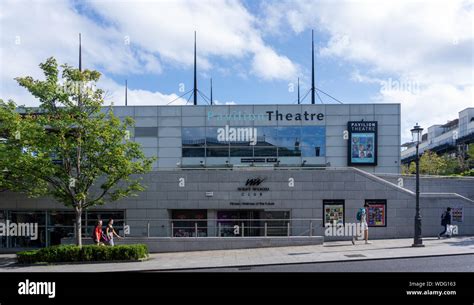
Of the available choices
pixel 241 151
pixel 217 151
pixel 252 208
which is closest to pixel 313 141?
pixel 241 151

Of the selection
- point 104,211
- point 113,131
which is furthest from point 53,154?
point 104,211

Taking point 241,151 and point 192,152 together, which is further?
point 192,152

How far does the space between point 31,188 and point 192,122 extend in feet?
52.3

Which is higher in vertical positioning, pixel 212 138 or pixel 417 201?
pixel 212 138

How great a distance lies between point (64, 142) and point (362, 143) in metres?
23.0

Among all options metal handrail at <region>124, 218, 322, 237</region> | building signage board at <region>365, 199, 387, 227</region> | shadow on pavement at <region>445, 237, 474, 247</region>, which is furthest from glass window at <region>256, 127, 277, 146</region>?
shadow on pavement at <region>445, 237, 474, 247</region>

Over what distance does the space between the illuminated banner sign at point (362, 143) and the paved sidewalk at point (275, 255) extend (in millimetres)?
12901

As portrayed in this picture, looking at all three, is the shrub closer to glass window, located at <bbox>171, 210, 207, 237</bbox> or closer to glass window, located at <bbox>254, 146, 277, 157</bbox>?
glass window, located at <bbox>171, 210, 207, 237</bbox>

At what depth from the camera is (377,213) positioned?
78.5ft

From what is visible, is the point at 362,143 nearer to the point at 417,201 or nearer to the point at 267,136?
the point at 267,136

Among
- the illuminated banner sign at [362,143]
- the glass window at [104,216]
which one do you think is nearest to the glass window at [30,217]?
the glass window at [104,216]

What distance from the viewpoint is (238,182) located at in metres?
24.9

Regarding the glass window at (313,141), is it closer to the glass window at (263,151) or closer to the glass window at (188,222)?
the glass window at (263,151)

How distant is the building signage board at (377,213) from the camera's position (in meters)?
23.9
